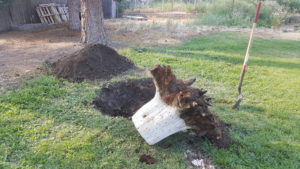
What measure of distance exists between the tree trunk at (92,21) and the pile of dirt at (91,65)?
231cm

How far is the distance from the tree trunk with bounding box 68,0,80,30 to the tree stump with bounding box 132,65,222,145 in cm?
802

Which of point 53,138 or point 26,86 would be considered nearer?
point 53,138

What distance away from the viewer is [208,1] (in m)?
21.4

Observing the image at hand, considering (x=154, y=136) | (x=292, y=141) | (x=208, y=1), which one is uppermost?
(x=208, y=1)

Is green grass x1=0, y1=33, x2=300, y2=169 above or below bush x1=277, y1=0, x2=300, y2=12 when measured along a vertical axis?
below

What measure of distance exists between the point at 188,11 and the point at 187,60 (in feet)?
48.3

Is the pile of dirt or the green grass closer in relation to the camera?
the green grass

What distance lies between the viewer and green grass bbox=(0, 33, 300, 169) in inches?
116

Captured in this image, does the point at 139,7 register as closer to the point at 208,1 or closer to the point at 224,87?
the point at 208,1

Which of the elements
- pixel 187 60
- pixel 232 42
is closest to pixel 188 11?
pixel 232 42

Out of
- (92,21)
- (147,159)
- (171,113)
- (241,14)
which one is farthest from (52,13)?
(241,14)

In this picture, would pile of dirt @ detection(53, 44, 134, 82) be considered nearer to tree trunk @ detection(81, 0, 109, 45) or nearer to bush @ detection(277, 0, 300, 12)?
tree trunk @ detection(81, 0, 109, 45)

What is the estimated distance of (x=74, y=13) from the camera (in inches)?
401

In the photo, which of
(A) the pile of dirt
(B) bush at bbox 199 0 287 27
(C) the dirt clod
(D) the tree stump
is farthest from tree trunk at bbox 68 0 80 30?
(C) the dirt clod
